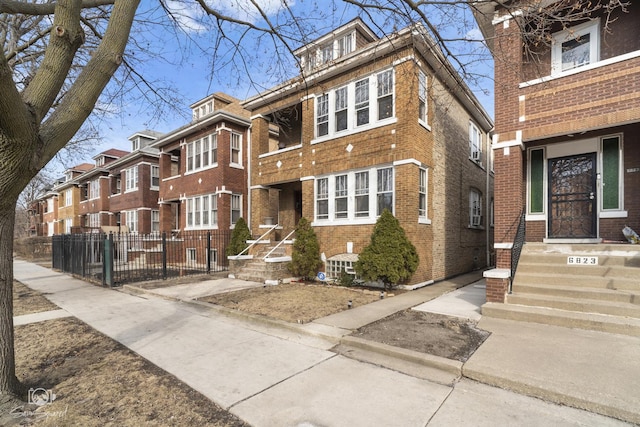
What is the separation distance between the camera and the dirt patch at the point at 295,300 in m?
6.80

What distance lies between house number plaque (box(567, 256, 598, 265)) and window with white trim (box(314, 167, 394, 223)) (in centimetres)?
475

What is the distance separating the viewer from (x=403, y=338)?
505 centimetres

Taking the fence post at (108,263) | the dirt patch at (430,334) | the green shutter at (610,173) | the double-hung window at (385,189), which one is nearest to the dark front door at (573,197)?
the green shutter at (610,173)

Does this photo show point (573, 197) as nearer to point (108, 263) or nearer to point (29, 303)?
point (108, 263)

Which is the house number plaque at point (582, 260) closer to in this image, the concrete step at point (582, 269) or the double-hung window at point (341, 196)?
the concrete step at point (582, 269)

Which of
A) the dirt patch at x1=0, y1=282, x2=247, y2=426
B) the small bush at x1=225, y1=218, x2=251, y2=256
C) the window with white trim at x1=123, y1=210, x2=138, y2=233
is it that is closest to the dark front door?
the dirt patch at x1=0, y1=282, x2=247, y2=426

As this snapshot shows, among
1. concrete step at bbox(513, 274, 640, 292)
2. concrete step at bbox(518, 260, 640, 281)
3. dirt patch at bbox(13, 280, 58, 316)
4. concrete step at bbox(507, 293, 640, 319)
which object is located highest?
→ concrete step at bbox(518, 260, 640, 281)

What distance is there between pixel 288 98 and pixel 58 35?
36.3 ft

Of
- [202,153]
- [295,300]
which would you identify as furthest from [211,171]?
[295,300]

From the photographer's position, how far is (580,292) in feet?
19.7

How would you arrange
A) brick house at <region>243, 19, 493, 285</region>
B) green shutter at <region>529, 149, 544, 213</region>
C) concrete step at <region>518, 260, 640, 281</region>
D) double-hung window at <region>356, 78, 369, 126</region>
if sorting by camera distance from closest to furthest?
concrete step at <region>518, 260, 640, 281</region> < green shutter at <region>529, 149, 544, 213</region> < brick house at <region>243, 19, 493, 285</region> < double-hung window at <region>356, 78, 369, 126</region>

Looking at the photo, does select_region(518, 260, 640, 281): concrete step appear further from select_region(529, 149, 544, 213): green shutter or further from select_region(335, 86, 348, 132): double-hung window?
select_region(335, 86, 348, 132): double-hung window

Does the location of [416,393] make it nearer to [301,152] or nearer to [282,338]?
[282,338]

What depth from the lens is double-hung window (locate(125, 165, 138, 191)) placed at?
24.2 meters
